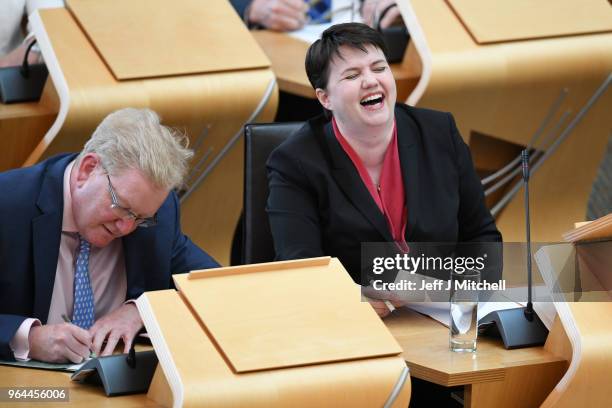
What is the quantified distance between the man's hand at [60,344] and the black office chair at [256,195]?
0.75 meters

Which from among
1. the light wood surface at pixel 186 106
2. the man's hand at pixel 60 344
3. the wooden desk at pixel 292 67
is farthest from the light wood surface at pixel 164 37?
the man's hand at pixel 60 344

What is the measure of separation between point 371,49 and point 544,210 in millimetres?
1539

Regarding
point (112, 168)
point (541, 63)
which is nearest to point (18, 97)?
point (112, 168)

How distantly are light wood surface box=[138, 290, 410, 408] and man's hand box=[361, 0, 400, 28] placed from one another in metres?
2.14

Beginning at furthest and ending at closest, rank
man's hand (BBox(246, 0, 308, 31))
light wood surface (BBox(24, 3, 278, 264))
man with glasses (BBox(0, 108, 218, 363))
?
1. man's hand (BBox(246, 0, 308, 31))
2. light wood surface (BBox(24, 3, 278, 264))
3. man with glasses (BBox(0, 108, 218, 363))

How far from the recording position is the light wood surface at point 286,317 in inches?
85.5

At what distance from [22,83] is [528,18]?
164 cm

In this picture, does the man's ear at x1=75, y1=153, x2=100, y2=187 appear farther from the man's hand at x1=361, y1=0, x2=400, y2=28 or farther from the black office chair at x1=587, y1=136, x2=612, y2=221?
the black office chair at x1=587, y1=136, x2=612, y2=221

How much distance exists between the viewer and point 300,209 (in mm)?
3031

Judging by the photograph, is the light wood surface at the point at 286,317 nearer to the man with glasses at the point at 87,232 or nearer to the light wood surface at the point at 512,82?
the man with glasses at the point at 87,232

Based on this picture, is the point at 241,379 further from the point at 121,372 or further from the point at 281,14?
the point at 281,14

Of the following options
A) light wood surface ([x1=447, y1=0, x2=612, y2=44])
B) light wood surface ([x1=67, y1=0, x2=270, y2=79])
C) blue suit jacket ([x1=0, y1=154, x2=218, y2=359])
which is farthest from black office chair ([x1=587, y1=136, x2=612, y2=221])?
blue suit jacket ([x1=0, y1=154, x2=218, y2=359])

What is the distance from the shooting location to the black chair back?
3174 millimetres

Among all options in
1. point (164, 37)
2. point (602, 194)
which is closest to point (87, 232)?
point (164, 37)
